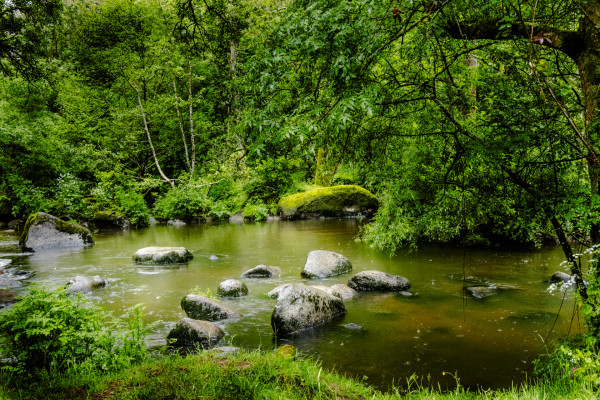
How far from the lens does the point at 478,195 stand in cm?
612

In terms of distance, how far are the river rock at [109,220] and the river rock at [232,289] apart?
557 inches

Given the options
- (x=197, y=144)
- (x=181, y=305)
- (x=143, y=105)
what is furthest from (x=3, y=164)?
(x=181, y=305)

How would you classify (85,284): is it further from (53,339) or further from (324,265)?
(324,265)

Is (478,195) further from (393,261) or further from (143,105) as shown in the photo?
(143,105)

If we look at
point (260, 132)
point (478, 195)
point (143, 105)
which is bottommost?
point (478, 195)

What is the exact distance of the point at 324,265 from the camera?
1045 centimetres

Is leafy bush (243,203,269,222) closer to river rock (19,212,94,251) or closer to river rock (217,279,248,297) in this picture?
river rock (19,212,94,251)

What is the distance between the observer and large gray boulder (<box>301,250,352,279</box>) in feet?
33.3

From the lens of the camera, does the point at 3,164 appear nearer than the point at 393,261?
No

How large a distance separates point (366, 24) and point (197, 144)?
25.4m

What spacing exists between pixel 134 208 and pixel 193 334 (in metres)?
17.7

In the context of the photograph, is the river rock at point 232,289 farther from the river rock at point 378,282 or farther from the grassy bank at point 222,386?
the grassy bank at point 222,386

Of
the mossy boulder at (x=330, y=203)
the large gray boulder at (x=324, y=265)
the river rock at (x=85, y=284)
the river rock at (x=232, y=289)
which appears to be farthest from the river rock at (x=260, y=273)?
the mossy boulder at (x=330, y=203)

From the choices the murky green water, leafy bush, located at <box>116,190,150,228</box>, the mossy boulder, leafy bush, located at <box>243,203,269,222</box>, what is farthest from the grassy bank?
leafy bush, located at <box>243,203,269,222</box>
